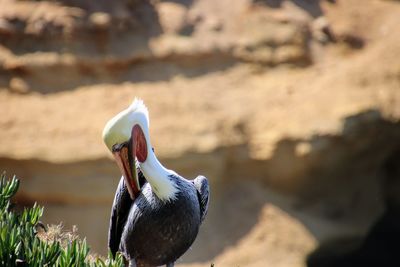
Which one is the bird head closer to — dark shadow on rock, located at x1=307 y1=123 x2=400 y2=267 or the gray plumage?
the gray plumage

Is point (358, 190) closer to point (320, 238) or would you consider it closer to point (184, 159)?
point (320, 238)

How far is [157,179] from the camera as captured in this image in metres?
6.75

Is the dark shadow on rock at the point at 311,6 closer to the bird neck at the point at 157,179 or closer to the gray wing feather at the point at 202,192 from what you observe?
the gray wing feather at the point at 202,192

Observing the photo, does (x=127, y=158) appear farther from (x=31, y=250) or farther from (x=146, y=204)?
(x=31, y=250)

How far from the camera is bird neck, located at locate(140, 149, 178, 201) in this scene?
6762 mm

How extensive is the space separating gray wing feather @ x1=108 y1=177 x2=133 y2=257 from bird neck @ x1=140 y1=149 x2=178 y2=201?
0.38 metres

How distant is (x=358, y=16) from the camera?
13000mm

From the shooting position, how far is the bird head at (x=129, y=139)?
6.44 metres

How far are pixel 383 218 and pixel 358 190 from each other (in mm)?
1530

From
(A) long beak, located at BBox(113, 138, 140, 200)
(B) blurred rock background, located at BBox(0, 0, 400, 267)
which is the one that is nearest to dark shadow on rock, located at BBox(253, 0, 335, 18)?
(B) blurred rock background, located at BBox(0, 0, 400, 267)

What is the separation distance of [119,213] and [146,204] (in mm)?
393

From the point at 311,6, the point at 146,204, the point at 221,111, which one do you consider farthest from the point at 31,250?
the point at 311,6

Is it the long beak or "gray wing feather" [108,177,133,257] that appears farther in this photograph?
"gray wing feather" [108,177,133,257]

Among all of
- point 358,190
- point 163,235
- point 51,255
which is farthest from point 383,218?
point 51,255
